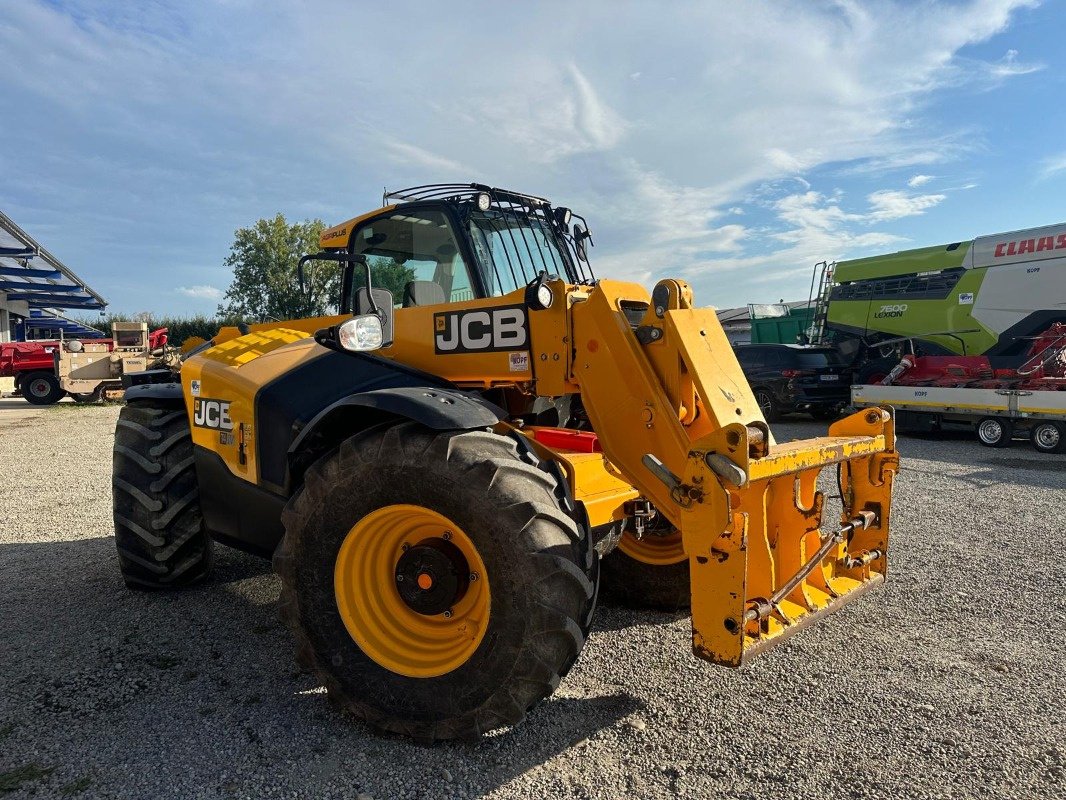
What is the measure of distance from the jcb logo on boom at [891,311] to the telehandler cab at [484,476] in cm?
1448

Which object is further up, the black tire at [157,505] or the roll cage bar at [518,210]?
the roll cage bar at [518,210]

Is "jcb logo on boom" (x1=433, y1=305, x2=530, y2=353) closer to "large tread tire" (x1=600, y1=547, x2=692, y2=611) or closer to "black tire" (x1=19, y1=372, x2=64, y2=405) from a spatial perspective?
"large tread tire" (x1=600, y1=547, x2=692, y2=611)

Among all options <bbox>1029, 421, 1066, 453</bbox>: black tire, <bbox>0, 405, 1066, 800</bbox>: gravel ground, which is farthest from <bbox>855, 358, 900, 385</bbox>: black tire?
<bbox>0, 405, 1066, 800</bbox>: gravel ground

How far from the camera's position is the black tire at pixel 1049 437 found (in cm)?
1105

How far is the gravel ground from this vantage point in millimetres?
2561

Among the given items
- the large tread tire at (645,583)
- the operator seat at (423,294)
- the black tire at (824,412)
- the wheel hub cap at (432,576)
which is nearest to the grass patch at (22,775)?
the wheel hub cap at (432,576)

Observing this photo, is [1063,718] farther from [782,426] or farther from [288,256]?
[288,256]

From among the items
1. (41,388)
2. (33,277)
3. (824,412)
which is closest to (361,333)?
(824,412)

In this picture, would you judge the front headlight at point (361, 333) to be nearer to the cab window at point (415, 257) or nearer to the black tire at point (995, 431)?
the cab window at point (415, 257)

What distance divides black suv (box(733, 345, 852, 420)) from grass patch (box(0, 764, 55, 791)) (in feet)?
44.5

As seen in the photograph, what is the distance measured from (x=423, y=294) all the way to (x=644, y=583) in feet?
6.81

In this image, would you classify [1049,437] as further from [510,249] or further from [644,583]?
[510,249]

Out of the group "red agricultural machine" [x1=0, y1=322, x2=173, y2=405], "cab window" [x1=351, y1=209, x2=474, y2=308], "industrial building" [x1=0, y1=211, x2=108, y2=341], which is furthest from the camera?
"industrial building" [x1=0, y1=211, x2=108, y2=341]

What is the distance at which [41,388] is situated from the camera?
21953 mm
